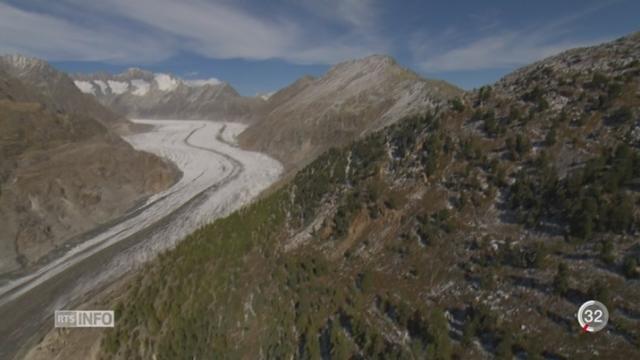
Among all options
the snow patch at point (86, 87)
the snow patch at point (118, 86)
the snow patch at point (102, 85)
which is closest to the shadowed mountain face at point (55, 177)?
the snow patch at point (86, 87)

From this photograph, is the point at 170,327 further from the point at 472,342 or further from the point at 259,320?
the point at 472,342

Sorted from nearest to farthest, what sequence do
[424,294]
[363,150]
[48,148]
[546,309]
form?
[546,309]
[424,294]
[363,150]
[48,148]

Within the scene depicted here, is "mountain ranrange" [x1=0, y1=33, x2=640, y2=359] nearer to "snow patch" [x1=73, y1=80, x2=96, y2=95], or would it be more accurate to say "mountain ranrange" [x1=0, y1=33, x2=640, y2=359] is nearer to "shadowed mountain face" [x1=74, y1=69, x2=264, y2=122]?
"shadowed mountain face" [x1=74, y1=69, x2=264, y2=122]

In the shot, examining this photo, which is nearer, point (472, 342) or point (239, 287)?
point (472, 342)

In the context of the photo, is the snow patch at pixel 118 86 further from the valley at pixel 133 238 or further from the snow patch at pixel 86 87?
the valley at pixel 133 238

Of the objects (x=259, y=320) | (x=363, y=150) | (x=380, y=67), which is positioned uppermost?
(x=380, y=67)

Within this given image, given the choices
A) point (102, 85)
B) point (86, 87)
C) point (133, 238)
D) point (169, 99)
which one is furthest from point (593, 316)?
point (102, 85)

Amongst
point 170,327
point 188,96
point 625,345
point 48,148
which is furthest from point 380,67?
point 188,96

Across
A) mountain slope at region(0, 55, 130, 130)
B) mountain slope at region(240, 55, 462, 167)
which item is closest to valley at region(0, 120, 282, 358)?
mountain slope at region(240, 55, 462, 167)
